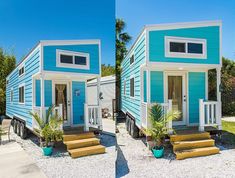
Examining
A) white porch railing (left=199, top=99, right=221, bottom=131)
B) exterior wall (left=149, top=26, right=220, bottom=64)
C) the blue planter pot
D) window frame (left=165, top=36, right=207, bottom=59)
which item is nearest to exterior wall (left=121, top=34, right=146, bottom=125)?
exterior wall (left=149, top=26, right=220, bottom=64)

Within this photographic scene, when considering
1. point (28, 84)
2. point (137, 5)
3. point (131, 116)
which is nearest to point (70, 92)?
point (28, 84)

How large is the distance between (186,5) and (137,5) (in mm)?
523

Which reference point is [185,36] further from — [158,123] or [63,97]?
[63,97]

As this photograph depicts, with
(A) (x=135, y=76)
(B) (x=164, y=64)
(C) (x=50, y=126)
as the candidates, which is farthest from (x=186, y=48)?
(C) (x=50, y=126)

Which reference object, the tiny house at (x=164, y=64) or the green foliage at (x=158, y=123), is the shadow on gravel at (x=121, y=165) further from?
the green foliage at (x=158, y=123)

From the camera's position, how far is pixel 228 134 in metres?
2.54

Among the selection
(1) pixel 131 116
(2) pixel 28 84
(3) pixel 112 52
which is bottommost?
(1) pixel 131 116

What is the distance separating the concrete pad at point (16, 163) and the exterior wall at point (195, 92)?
2.00 m

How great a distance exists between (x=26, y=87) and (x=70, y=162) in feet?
2.35

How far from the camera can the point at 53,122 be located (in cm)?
158

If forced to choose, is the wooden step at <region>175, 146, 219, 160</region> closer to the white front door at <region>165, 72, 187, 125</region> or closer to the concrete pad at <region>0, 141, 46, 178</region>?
the white front door at <region>165, 72, 187, 125</region>

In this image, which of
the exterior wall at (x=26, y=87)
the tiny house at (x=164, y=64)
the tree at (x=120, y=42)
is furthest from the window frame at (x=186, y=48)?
the exterior wall at (x=26, y=87)

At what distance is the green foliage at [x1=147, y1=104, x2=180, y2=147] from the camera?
8.04ft

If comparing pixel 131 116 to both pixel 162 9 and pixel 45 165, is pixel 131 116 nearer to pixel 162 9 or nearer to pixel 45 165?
pixel 45 165
